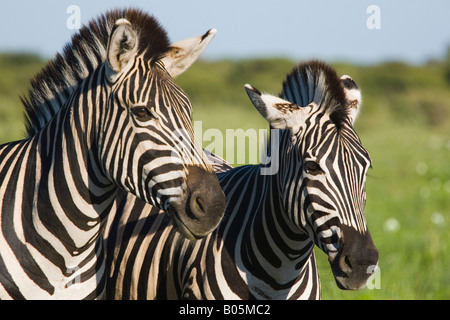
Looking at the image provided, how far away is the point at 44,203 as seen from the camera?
12.9 feet

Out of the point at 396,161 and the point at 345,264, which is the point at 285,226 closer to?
the point at 345,264

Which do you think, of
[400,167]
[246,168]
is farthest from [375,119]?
[246,168]

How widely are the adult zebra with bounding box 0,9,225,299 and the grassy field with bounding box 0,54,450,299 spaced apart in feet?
→ 3.99

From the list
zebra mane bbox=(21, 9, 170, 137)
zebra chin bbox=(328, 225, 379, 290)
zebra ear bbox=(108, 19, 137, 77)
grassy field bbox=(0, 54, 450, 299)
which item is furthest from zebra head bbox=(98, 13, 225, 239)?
grassy field bbox=(0, 54, 450, 299)

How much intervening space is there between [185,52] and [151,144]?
2.92 feet

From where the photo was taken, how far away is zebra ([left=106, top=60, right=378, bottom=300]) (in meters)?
3.81

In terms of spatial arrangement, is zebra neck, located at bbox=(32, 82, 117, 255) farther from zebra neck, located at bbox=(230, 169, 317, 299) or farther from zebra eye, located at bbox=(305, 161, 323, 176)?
zebra eye, located at bbox=(305, 161, 323, 176)

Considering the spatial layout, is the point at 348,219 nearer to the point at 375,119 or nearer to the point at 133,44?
the point at 133,44

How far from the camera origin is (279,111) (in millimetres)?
4102

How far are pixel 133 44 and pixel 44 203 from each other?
3.91 ft

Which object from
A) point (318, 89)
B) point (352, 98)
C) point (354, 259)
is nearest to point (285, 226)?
point (354, 259)

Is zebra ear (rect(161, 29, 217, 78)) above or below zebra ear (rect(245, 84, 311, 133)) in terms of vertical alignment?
above

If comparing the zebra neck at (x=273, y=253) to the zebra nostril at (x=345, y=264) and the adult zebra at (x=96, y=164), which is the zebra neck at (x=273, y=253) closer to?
the zebra nostril at (x=345, y=264)

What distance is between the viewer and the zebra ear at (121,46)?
363 centimetres
